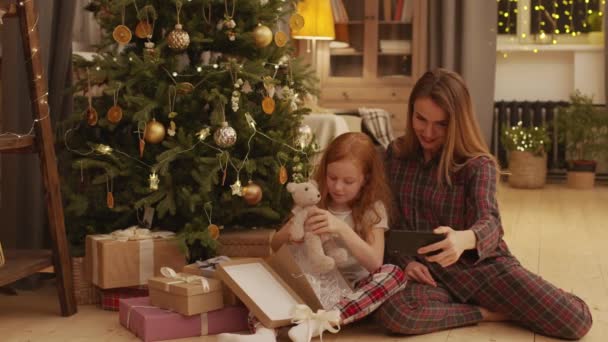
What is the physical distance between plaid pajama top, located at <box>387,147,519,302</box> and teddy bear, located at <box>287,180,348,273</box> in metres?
0.23

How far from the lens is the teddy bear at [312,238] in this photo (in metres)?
2.27

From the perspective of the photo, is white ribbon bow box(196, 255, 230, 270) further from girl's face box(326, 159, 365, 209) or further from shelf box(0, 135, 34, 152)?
shelf box(0, 135, 34, 152)

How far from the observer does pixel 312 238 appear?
7.47 feet

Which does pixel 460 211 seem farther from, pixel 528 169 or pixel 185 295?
pixel 528 169

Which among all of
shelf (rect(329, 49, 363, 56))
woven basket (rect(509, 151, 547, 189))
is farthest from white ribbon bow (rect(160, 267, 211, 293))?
shelf (rect(329, 49, 363, 56))

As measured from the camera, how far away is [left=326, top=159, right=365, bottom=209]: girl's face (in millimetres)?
2352

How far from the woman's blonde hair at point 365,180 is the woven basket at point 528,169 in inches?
140

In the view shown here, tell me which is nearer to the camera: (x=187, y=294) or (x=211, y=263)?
(x=187, y=294)

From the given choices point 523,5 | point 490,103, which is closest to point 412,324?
point 490,103

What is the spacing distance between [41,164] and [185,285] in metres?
0.55

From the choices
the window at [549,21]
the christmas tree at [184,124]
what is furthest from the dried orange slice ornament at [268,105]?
the window at [549,21]

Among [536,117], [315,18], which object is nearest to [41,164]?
[315,18]

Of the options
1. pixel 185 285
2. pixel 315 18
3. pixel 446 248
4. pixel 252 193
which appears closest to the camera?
pixel 446 248

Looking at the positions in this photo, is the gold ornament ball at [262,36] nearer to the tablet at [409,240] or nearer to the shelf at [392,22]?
the tablet at [409,240]
